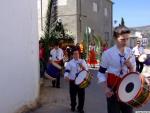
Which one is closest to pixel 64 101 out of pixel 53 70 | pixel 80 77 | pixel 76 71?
pixel 76 71

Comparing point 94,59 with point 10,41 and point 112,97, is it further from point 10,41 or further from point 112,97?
point 112,97

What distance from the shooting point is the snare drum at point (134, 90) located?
234 inches

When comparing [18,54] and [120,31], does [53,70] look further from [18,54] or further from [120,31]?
[120,31]

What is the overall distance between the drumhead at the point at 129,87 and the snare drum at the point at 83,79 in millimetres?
4116

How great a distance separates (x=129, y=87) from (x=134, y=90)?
0.49 ft

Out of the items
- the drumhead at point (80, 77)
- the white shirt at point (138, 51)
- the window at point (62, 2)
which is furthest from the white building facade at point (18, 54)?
the window at point (62, 2)

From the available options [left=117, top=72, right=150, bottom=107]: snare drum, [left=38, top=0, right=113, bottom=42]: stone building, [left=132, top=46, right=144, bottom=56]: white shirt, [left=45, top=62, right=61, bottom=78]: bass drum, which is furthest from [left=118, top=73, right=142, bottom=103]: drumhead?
[left=38, top=0, right=113, bottom=42]: stone building

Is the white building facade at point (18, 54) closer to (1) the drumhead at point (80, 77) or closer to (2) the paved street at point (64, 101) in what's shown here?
(2) the paved street at point (64, 101)

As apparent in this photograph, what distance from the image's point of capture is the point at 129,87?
6.22m

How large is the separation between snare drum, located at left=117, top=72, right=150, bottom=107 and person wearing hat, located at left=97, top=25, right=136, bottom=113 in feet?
0.51

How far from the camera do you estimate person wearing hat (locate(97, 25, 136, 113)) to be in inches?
252

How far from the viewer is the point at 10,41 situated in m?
9.60

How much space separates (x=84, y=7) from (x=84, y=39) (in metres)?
3.92

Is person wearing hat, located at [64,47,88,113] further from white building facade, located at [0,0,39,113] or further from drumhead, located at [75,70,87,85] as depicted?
white building facade, located at [0,0,39,113]
